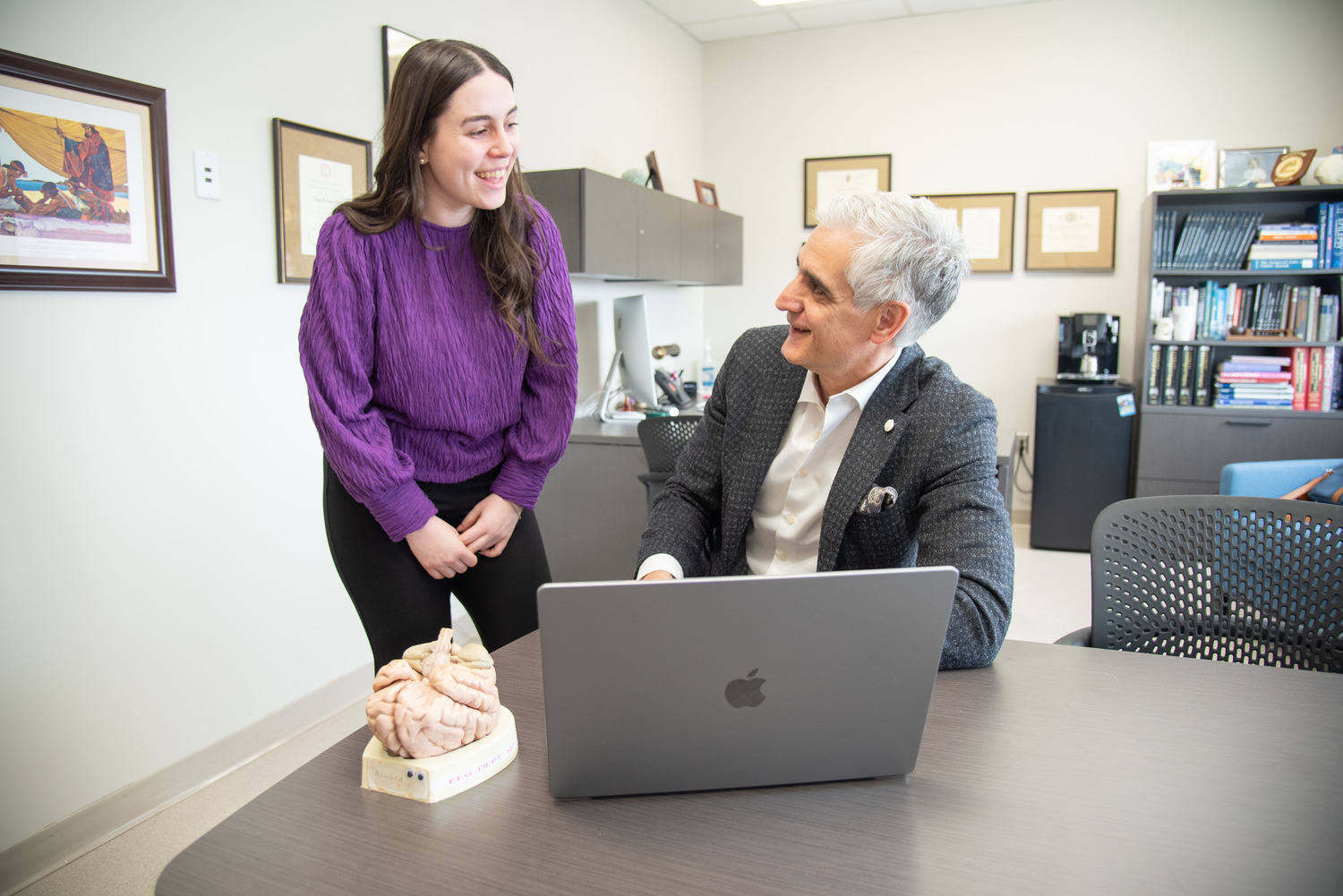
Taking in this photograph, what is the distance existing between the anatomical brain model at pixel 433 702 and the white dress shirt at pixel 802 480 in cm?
53

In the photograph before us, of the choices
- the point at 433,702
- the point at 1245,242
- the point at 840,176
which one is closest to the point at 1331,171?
the point at 1245,242

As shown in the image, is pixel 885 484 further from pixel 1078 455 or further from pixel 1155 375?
pixel 1155 375

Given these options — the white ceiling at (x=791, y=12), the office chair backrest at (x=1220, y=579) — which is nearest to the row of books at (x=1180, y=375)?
the white ceiling at (x=791, y=12)

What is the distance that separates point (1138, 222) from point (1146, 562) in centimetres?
407

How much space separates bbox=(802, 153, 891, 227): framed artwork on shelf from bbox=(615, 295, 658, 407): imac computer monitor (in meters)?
1.96

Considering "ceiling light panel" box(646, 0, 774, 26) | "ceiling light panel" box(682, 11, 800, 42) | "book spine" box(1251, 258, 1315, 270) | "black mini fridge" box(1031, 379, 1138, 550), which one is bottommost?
"black mini fridge" box(1031, 379, 1138, 550)

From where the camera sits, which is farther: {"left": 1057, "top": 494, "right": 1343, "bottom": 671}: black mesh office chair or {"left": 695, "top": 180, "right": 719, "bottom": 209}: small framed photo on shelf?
{"left": 695, "top": 180, "right": 719, "bottom": 209}: small framed photo on shelf

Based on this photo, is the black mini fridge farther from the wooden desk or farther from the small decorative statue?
the wooden desk

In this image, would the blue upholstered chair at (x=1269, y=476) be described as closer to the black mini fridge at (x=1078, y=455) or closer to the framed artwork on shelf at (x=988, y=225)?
the black mini fridge at (x=1078, y=455)

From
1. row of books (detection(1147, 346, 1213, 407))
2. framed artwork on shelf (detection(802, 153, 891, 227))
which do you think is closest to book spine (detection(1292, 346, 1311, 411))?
row of books (detection(1147, 346, 1213, 407))

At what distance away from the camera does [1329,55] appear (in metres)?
4.35

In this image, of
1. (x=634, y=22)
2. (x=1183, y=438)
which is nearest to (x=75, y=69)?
(x=634, y=22)

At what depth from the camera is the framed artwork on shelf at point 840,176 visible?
5.16 metres

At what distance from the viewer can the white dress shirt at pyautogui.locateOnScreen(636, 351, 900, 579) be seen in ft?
4.70
